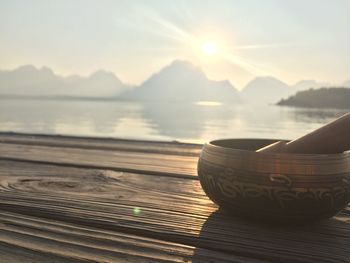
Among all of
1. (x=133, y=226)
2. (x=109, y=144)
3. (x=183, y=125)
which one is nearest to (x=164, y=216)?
(x=133, y=226)

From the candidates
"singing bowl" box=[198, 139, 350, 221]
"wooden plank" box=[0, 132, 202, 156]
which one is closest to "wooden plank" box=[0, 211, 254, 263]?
"singing bowl" box=[198, 139, 350, 221]

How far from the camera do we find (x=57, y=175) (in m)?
1.52

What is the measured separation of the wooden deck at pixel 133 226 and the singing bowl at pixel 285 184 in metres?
0.05

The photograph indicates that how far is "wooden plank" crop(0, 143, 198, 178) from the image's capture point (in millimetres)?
1696

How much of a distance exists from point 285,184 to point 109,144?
184 cm

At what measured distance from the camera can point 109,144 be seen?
2.61 m

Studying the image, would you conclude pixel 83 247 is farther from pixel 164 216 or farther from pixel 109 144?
pixel 109 144

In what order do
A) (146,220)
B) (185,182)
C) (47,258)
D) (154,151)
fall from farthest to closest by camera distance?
(154,151), (185,182), (146,220), (47,258)

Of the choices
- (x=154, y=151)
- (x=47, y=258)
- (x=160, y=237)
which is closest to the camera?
(x=47, y=258)

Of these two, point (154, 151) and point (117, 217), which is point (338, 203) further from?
point (154, 151)

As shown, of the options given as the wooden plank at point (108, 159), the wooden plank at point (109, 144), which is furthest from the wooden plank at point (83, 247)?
the wooden plank at point (109, 144)

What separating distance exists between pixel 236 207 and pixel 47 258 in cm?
46

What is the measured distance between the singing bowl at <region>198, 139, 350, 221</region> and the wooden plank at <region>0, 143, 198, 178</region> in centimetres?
62

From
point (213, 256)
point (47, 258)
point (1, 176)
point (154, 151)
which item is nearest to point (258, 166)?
point (213, 256)
